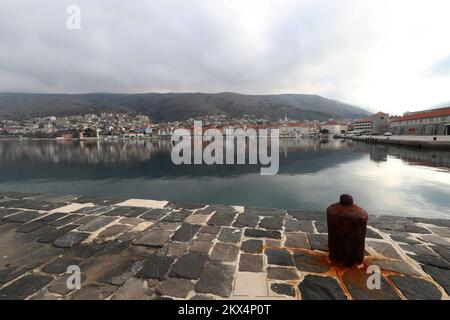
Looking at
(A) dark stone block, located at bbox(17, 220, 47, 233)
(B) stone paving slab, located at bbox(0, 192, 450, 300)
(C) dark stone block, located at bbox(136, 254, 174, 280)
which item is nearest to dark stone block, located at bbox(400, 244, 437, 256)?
(B) stone paving slab, located at bbox(0, 192, 450, 300)

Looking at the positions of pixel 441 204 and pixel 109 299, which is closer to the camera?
pixel 109 299

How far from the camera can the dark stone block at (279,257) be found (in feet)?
8.90

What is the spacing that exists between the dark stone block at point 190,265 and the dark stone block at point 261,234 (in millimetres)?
914

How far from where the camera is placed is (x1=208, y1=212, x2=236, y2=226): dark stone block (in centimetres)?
394

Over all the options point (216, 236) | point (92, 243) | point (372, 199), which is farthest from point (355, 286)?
point (372, 199)

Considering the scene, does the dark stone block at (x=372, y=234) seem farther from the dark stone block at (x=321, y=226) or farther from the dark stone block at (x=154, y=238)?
the dark stone block at (x=154, y=238)

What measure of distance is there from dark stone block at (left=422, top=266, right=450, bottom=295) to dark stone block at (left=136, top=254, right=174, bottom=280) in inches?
117

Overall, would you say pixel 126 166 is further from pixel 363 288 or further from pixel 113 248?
pixel 363 288

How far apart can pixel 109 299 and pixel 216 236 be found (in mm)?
1654

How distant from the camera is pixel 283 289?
2.23 metres

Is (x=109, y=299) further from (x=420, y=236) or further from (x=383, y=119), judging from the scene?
(x=383, y=119)

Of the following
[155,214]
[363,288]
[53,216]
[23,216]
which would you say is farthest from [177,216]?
[363,288]

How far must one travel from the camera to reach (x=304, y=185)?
1252 cm

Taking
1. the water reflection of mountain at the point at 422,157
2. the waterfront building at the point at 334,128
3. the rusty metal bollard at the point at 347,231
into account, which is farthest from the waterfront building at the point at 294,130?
the rusty metal bollard at the point at 347,231
